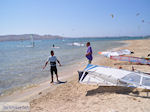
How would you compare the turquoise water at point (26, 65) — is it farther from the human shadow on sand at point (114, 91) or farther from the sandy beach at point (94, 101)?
the human shadow on sand at point (114, 91)

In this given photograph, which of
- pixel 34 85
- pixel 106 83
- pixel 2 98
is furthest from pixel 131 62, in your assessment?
pixel 2 98

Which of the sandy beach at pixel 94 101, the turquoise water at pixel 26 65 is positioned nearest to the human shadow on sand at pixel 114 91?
the sandy beach at pixel 94 101

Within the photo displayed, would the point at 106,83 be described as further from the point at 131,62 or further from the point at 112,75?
the point at 131,62

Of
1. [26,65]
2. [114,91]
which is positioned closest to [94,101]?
[114,91]

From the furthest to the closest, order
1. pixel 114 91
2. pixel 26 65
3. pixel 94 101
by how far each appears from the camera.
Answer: pixel 26 65
pixel 114 91
pixel 94 101

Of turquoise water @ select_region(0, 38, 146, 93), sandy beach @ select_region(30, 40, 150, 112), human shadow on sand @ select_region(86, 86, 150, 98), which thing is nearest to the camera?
sandy beach @ select_region(30, 40, 150, 112)

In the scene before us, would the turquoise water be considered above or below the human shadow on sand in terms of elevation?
below

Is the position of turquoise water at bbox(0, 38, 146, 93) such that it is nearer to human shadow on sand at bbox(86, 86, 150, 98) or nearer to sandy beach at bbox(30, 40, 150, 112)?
sandy beach at bbox(30, 40, 150, 112)

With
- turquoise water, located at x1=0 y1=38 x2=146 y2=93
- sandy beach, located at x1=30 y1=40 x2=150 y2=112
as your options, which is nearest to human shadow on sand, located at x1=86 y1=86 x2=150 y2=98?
sandy beach, located at x1=30 y1=40 x2=150 y2=112

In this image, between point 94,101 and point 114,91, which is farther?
point 114,91

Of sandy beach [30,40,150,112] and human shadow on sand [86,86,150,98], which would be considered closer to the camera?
sandy beach [30,40,150,112]

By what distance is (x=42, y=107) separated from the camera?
3.96m

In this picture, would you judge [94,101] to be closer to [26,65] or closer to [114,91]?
[114,91]

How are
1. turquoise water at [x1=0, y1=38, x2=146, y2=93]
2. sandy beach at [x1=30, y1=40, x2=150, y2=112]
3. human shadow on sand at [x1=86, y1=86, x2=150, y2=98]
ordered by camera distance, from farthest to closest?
turquoise water at [x1=0, y1=38, x2=146, y2=93]
human shadow on sand at [x1=86, y1=86, x2=150, y2=98]
sandy beach at [x1=30, y1=40, x2=150, y2=112]
